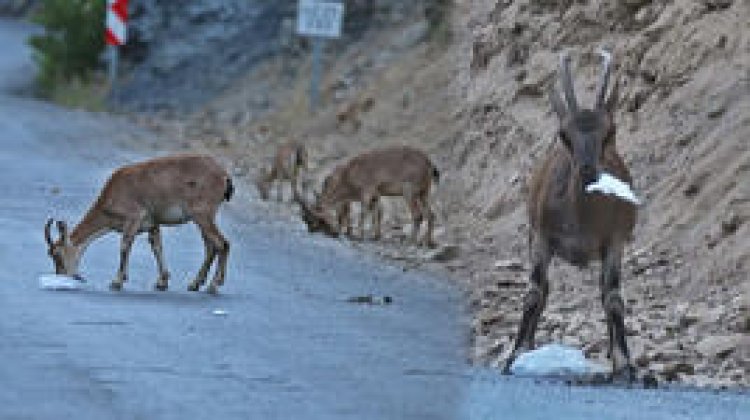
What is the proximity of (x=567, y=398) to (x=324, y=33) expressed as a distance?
73.6 ft

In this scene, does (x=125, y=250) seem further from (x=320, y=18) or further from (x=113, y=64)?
(x=113, y=64)

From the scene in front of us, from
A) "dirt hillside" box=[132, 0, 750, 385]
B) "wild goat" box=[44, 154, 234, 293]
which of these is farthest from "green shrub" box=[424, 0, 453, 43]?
"wild goat" box=[44, 154, 234, 293]

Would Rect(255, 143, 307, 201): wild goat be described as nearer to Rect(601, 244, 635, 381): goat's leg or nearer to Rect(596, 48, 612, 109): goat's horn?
Rect(596, 48, 612, 109): goat's horn

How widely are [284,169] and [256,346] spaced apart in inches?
545

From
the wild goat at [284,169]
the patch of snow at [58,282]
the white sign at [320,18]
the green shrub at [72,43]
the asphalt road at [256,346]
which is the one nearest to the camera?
the asphalt road at [256,346]

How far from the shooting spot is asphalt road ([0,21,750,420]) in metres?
10.6

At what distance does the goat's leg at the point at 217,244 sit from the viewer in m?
17.3

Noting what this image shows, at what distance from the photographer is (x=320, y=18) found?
3353 centimetres

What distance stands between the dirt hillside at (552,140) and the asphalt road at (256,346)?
28.5 inches

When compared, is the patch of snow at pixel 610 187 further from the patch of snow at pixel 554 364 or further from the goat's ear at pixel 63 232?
the goat's ear at pixel 63 232

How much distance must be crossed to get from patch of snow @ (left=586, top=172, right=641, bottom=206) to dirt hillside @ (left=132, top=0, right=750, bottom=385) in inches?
44.0

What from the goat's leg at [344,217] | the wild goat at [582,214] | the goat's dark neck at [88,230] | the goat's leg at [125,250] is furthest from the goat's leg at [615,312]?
the goat's leg at [344,217]

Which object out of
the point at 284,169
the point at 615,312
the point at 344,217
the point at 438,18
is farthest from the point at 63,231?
the point at 438,18

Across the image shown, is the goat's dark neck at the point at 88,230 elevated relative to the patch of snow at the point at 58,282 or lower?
elevated
